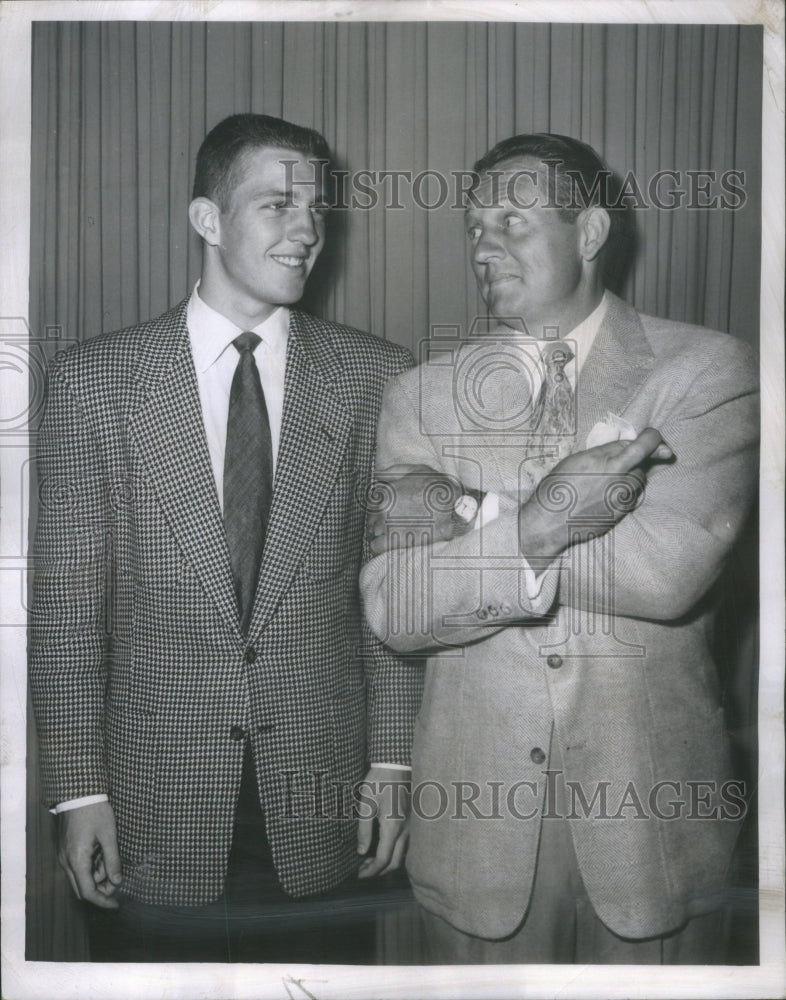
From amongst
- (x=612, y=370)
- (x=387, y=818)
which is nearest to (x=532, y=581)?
(x=612, y=370)

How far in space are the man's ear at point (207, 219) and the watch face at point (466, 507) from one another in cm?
64

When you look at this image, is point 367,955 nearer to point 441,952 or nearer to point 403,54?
point 441,952

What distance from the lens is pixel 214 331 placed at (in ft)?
6.41

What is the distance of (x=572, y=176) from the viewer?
A: 1.96 meters

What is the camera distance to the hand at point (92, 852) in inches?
77.9

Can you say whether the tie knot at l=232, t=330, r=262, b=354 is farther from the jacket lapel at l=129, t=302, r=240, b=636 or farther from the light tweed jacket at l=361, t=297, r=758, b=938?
the light tweed jacket at l=361, t=297, r=758, b=938

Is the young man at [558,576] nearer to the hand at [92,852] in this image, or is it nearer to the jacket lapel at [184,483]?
the jacket lapel at [184,483]

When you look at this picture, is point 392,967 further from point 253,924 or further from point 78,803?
point 78,803

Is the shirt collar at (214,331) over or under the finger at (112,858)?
over

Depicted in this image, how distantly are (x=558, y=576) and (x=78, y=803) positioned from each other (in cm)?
97

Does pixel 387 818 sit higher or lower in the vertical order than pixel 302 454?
lower

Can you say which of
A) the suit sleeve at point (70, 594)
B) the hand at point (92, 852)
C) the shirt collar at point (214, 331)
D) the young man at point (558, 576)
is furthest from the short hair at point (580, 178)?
the hand at point (92, 852)

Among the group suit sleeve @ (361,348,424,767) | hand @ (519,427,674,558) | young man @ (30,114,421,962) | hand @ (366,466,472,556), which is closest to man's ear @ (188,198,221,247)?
young man @ (30,114,421,962)

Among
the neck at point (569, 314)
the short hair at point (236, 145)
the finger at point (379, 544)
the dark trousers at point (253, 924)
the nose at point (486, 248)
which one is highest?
the short hair at point (236, 145)
